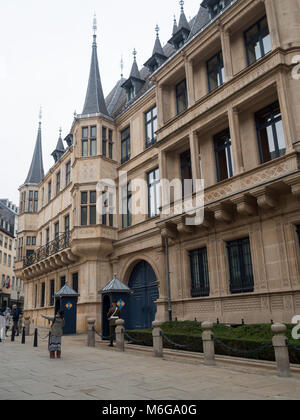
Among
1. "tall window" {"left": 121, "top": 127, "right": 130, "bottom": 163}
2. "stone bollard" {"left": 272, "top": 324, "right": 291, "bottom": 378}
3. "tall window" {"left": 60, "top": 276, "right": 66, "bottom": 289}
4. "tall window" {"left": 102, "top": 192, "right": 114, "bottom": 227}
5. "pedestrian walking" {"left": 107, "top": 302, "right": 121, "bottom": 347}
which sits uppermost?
"tall window" {"left": 121, "top": 127, "right": 130, "bottom": 163}

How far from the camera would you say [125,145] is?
25.3 meters

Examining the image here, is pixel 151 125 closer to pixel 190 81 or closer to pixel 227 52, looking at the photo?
pixel 190 81

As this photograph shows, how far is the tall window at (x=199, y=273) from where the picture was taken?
17.5 m

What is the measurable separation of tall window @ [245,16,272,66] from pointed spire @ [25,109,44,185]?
1105 inches

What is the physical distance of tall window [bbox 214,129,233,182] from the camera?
1759cm

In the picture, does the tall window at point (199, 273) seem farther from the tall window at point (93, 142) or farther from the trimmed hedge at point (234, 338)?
the tall window at point (93, 142)

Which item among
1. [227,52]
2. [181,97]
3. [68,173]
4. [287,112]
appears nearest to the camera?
[287,112]

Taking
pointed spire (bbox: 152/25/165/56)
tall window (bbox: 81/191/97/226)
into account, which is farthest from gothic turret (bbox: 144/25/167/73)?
tall window (bbox: 81/191/97/226)

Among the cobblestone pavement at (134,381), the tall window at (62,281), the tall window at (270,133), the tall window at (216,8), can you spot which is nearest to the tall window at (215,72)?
the tall window at (216,8)

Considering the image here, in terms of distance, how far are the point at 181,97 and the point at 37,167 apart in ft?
81.0

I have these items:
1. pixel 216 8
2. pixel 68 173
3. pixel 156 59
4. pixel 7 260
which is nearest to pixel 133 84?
pixel 156 59

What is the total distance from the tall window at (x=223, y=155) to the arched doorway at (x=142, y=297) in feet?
23.5

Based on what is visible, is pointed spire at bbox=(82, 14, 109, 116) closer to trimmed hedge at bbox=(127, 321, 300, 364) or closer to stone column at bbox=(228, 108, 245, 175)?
stone column at bbox=(228, 108, 245, 175)
